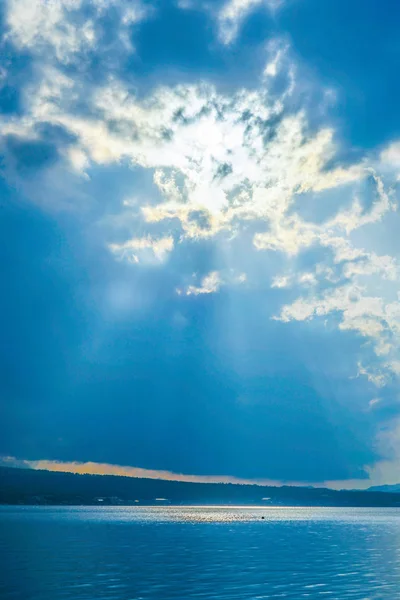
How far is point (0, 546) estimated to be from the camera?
10581 cm

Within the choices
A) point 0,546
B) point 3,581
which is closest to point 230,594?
point 3,581

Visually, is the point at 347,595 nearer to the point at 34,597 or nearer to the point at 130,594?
the point at 130,594

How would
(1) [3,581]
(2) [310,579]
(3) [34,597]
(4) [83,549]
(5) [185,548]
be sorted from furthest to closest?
(5) [185,548] → (4) [83,549] → (2) [310,579] → (1) [3,581] → (3) [34,597]

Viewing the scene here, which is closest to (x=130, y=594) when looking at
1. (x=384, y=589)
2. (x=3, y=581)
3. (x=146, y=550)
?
(x=3, y=581)

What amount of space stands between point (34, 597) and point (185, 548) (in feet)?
199

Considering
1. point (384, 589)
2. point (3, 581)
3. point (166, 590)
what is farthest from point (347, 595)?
point (3, 581)

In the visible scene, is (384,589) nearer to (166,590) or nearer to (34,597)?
(166,590)

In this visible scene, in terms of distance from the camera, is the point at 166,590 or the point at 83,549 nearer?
the point at 166,590

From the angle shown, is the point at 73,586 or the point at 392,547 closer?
the point at 73,586

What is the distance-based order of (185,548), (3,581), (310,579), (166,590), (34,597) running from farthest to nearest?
(185,548)
(310,579)
(3,581)
(166,590)
(34,597)

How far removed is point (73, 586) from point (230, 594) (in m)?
15.0

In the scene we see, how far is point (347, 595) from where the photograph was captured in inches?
2265

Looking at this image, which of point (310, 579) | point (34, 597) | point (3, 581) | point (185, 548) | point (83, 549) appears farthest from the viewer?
point (185, 548)

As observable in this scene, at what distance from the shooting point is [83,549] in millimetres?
103875
